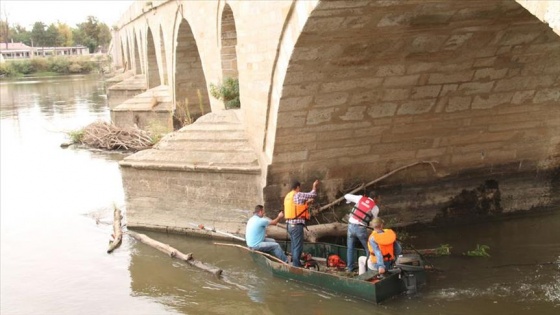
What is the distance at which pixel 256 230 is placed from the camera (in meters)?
8.46

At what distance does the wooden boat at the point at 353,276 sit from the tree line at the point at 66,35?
3119 inches

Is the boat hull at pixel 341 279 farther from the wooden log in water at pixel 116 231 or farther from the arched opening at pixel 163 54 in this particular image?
the arched opening at pixel 163 54

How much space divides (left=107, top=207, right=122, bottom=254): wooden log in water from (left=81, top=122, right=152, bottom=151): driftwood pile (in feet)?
Result: 18.6

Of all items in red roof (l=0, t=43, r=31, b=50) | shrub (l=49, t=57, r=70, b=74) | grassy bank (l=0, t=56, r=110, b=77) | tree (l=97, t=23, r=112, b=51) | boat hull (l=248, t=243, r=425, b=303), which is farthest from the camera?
red roof (l=0, t=43, r=31, b=50)

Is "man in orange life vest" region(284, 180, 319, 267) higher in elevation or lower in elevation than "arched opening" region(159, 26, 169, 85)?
lower

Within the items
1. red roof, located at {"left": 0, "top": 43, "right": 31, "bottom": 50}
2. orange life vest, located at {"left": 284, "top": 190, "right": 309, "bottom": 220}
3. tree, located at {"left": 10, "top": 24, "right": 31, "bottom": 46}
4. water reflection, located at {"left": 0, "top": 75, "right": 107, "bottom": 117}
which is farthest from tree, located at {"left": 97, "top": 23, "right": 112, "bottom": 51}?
orange life vest, located at {"left": 284, "top": 190, "right": 309, "bottom": 220}

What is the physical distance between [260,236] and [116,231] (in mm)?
3045

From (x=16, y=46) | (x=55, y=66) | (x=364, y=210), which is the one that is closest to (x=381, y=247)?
(x=364, y=210)

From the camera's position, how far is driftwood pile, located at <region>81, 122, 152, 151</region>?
1689cm

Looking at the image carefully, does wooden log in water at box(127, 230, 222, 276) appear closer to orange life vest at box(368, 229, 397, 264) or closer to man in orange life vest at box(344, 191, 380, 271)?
man in orange life vest at box(344, 191, 380, 271)

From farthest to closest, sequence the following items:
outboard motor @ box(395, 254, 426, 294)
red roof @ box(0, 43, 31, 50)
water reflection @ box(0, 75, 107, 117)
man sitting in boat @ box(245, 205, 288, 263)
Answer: red roof @ box(0, 43, 31, 50) < water reflection @ box(0, 75, 107, 117) < man sitting in boat @ box(245, 205, 288, 263) < outboard motor @ box(395, 254, 426, 294)

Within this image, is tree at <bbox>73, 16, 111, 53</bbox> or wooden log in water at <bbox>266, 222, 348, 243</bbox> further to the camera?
tree at <bbox>73, 16, 111, 53</bbox>

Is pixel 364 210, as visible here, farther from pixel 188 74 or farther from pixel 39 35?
pixel 39 35

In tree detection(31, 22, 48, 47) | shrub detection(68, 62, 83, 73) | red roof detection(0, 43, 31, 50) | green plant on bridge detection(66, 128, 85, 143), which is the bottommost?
green plant on bridge detection(66, 128, 85, 143)
